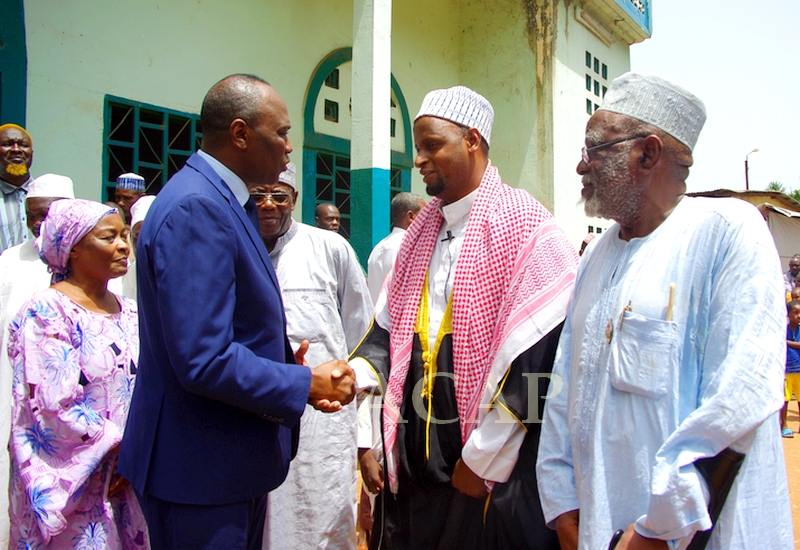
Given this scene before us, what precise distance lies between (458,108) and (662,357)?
4.09ft

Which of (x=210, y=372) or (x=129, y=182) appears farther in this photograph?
(x=129, y=182)

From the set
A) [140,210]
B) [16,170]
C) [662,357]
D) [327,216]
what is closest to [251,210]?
[662,357]

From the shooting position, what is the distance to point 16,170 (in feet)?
13.7

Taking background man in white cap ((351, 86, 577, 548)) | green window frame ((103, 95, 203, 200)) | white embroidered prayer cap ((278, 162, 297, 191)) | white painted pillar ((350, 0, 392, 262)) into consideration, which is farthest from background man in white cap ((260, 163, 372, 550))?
green window frame ((103, 95, 203, 200))

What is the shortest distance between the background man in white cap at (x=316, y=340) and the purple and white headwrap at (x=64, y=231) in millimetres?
740

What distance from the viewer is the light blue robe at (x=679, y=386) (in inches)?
52.8

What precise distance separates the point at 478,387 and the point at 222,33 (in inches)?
207

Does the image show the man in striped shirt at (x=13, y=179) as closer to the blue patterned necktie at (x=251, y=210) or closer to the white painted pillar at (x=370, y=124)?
the white painted pillar at (x=370, y=124)

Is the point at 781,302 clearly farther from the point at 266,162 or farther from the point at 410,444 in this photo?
the point at 266,162

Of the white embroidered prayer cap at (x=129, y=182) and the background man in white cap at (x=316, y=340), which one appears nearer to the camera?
the background man in white cap at (x=316, y=340)

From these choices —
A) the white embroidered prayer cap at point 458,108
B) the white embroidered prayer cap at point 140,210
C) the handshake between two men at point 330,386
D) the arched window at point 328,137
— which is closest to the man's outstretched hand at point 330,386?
the handshake between two men at point 330,386

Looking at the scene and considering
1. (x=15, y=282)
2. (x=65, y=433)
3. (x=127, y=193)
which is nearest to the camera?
(x=65, y=433)

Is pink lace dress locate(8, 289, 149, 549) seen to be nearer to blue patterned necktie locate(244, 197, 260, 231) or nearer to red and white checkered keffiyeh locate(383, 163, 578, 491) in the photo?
blue patterned necktie locate(244, 197, 260, 231)

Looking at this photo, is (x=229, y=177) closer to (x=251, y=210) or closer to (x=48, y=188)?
(x=251, y=210)
